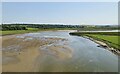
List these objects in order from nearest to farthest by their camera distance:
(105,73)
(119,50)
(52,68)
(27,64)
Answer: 1. (105,73)
2. (52,68)
3. (27,64)
4. (119,50)

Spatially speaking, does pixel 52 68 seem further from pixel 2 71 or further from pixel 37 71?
pixel 2 71

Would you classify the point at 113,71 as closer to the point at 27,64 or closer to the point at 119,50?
the point at 27,64

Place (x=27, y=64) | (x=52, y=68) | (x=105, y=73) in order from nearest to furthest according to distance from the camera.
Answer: (x=105, y=73)
(x=52, y=68)
(x=27, y=64)

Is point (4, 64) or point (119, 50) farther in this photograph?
point (119, 50)

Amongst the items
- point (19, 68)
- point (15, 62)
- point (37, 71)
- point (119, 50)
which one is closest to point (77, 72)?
point (37, 71)

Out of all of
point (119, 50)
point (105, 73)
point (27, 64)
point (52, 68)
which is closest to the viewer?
point (105, 73)

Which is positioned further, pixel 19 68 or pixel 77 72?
pixel 19 68

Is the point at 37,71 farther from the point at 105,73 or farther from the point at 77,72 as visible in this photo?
the point at 105,73

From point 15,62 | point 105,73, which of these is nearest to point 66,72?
point 105,73
